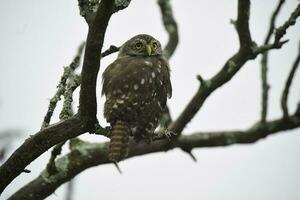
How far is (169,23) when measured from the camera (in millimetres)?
6773

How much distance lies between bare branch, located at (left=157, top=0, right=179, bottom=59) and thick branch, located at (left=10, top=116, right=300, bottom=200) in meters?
1.47

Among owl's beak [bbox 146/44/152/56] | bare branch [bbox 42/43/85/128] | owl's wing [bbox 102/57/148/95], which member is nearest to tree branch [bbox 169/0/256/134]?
owl's wing [bbox 102/57/148/95]

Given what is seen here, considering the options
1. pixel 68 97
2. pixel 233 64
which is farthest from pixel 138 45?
pixel 68 97

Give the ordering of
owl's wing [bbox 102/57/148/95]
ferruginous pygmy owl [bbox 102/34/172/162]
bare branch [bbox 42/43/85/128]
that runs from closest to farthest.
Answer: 1. bare branch [bbox 42/43/85/128]
2. ferruginous pygmy owl [bbox 102/34/172/162]
3. owl's wing [bbox 102/57/148/95]

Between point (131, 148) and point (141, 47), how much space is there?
1279 millimetres

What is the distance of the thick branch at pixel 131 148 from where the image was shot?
462cm

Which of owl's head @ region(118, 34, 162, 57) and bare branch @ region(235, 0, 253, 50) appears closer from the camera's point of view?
bare branch @ region(235, 0, 253, 50)

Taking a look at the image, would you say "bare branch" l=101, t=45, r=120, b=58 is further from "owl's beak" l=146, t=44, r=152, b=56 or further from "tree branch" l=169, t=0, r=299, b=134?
"owl's beak" l=146, t=44, r=152, b=56

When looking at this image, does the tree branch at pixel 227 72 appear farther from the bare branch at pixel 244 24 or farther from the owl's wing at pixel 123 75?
the owl's wing at pixel 123 75

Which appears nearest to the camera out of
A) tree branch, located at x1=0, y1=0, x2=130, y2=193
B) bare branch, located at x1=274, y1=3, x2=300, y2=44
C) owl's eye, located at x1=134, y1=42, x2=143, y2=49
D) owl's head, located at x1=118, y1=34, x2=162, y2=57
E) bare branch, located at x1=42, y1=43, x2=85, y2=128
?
tree branch, located at x1=0, y1=0, x2=130, y2=193

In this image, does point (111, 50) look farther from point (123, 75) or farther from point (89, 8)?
point (123, 75)

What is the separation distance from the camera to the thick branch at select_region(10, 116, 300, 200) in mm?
4617

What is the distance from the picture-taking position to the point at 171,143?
533cm

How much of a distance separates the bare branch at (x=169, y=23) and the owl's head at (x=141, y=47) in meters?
0.55
